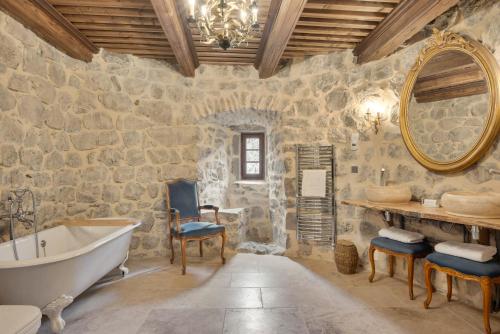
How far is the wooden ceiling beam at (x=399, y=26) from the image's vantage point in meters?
2.42

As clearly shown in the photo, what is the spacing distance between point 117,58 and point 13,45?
4.12 feet

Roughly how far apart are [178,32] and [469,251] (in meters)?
3.08

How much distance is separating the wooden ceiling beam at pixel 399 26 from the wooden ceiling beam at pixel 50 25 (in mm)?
3122

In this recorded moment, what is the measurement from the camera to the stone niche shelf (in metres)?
1.96

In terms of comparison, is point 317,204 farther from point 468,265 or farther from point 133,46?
point 133,46

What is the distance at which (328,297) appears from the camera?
268 centimetres

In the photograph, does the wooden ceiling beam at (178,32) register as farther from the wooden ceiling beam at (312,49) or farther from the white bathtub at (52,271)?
the white bathtub at (52,271)

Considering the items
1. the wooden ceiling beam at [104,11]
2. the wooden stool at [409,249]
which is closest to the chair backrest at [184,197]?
the wooden ceiling beam at [104,11]

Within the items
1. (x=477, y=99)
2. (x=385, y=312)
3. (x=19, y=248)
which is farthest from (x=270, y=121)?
(x=19, y=248)

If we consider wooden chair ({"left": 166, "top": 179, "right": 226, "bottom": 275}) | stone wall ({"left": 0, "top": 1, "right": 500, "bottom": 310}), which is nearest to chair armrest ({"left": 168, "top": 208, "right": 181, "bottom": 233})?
wooden chair ({"left": 166, "top": 179, "right": 226, "bottom": 275})

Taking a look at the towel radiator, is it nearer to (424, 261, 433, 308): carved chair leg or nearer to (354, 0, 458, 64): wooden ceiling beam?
(354, 0, 458, 64): wooden ceiling beam

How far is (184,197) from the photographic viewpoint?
3844mm

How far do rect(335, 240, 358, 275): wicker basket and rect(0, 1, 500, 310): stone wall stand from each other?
0.32 m

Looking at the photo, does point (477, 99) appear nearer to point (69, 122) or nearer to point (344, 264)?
point (344, 264)
